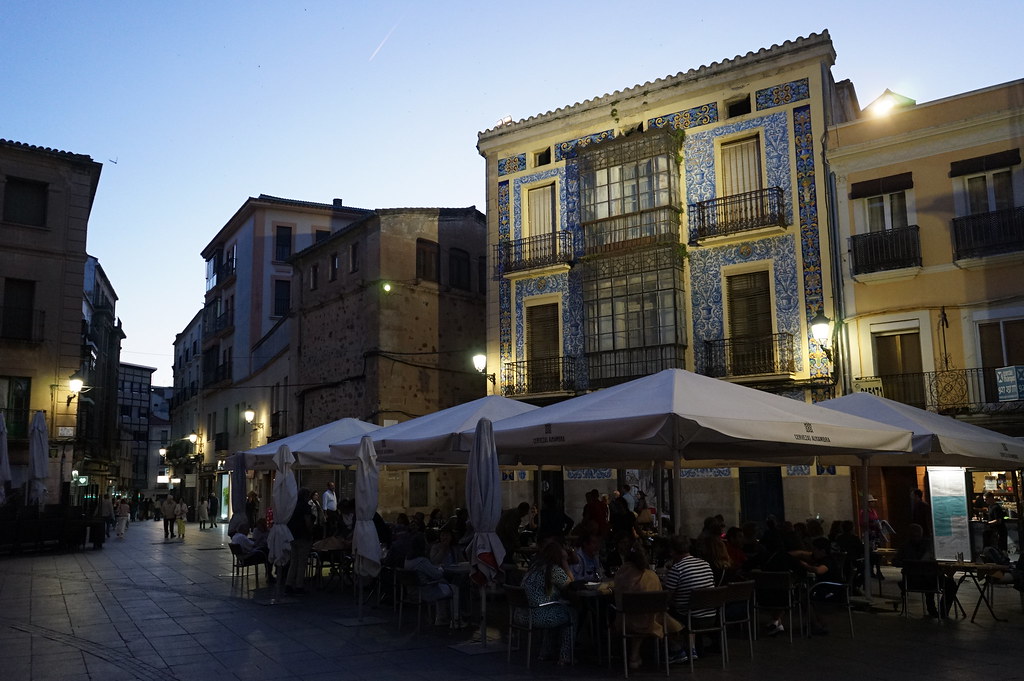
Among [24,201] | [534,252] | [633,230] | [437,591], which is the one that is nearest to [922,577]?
[437,591]

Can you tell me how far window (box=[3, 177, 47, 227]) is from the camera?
1118 inches

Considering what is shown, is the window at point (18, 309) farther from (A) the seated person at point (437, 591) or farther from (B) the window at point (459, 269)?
(A) the seated person at point (437, 591)

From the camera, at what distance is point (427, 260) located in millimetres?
29828

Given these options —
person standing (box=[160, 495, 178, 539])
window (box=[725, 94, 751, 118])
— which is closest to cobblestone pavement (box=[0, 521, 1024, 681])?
window (box=[725, 94, 751, 118])

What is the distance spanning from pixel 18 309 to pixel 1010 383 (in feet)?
92.0

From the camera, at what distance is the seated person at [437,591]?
32.8ft

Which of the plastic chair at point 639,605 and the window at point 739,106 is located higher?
the window at point 739,106

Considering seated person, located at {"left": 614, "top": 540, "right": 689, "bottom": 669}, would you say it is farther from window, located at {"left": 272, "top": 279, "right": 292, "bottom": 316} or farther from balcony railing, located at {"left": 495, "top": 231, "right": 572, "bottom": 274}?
window, located at {"left": 272, "top": 279, "right": 292, "bottom": 316}

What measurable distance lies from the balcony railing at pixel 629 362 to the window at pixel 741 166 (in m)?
4.13

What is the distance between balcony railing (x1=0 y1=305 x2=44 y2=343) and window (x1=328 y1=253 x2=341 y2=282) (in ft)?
31.2

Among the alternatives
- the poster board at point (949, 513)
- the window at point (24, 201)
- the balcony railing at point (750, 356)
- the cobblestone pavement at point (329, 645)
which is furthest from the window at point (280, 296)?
the poster board at point (949, 513)

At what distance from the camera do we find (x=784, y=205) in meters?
20.1

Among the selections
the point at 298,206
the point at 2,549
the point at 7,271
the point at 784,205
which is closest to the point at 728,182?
the point at 784,205

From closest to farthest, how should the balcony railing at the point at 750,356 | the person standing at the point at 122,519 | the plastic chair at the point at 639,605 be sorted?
the plastic chair at the point at 639,605 → the balcony railing at the point at 750,356 → the person standing at the point at 122,519
